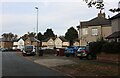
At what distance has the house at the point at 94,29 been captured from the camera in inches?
2753

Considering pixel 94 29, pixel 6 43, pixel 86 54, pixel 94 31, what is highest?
pixel 94 29

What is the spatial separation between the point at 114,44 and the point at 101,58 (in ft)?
11.4

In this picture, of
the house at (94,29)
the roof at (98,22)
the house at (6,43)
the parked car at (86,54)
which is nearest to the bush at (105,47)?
the parked car at (86,54)

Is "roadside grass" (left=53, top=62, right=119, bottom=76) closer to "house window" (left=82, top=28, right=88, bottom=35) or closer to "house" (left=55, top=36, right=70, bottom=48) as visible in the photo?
"house window" (left=82, top=28, right=88, bottom=35)

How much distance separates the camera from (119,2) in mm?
16453

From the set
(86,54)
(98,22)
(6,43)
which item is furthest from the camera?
(6,43)

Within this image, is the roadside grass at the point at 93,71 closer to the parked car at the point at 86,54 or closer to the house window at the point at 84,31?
the parked car at the point at 86,54

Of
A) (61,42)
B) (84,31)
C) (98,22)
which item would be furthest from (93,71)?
(61,42)

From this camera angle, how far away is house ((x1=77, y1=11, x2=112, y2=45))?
69938 mm

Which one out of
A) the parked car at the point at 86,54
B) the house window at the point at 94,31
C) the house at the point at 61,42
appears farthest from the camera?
the house at the point at 61,42

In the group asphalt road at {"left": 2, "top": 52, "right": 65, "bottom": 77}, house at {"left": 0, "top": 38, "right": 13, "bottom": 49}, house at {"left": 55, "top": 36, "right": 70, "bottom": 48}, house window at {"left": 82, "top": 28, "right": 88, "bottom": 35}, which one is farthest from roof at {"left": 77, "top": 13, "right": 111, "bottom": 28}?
house at {"left": 0, "top": 38, "right": 13, "bottom": 49}

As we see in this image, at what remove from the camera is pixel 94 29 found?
71000 mm

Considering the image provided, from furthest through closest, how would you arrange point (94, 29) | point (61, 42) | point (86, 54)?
point (61, 42), point (94, 29), point (86, 54)

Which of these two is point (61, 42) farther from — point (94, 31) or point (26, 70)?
point (26, 70)
